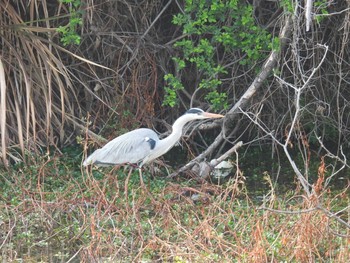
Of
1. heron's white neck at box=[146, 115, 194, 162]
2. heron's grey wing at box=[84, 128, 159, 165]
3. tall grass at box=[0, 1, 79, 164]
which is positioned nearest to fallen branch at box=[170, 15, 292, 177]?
heron's white neck at box=[146, 115, 194, 162]

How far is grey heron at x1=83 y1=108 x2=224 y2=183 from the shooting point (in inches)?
309

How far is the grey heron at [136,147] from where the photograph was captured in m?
7.84

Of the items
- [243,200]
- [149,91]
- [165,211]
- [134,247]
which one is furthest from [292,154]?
[134,247]

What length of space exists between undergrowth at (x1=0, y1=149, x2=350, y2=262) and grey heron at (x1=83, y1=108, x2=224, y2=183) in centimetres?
21

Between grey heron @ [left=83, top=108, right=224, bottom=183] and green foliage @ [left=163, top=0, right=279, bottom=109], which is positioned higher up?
green foliage @ [left=163, top=0, right=279, bottom=109]

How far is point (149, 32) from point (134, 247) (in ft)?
11.3

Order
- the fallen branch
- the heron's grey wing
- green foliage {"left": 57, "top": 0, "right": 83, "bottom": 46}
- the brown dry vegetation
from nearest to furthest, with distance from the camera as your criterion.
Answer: the brown dry vegetation < the heron's grey wing < the fallen branch < green foliage {"left": 57, "top": 0, "right": 83, "bottom": 46}

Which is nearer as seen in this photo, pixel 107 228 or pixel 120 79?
pixel 107 228

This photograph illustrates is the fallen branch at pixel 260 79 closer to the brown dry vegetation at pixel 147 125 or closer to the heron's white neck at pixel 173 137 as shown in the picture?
the brown dry vegetation at pixel 147 125

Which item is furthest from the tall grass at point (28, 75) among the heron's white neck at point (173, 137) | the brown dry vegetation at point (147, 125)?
the heron's white neck at point (173, 137)

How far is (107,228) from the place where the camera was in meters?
6.74

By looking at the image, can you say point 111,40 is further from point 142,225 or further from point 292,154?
point 142,225

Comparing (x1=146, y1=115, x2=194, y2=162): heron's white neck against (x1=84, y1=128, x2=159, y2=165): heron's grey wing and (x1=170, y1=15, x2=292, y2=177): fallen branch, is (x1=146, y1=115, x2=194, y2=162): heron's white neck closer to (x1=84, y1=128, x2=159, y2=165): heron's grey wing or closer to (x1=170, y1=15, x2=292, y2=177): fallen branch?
(x1=84, y1=128, x2=159, y2=165): heron's grey wing

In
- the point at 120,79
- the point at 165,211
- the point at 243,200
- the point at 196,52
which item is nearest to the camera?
the point at 165,211
